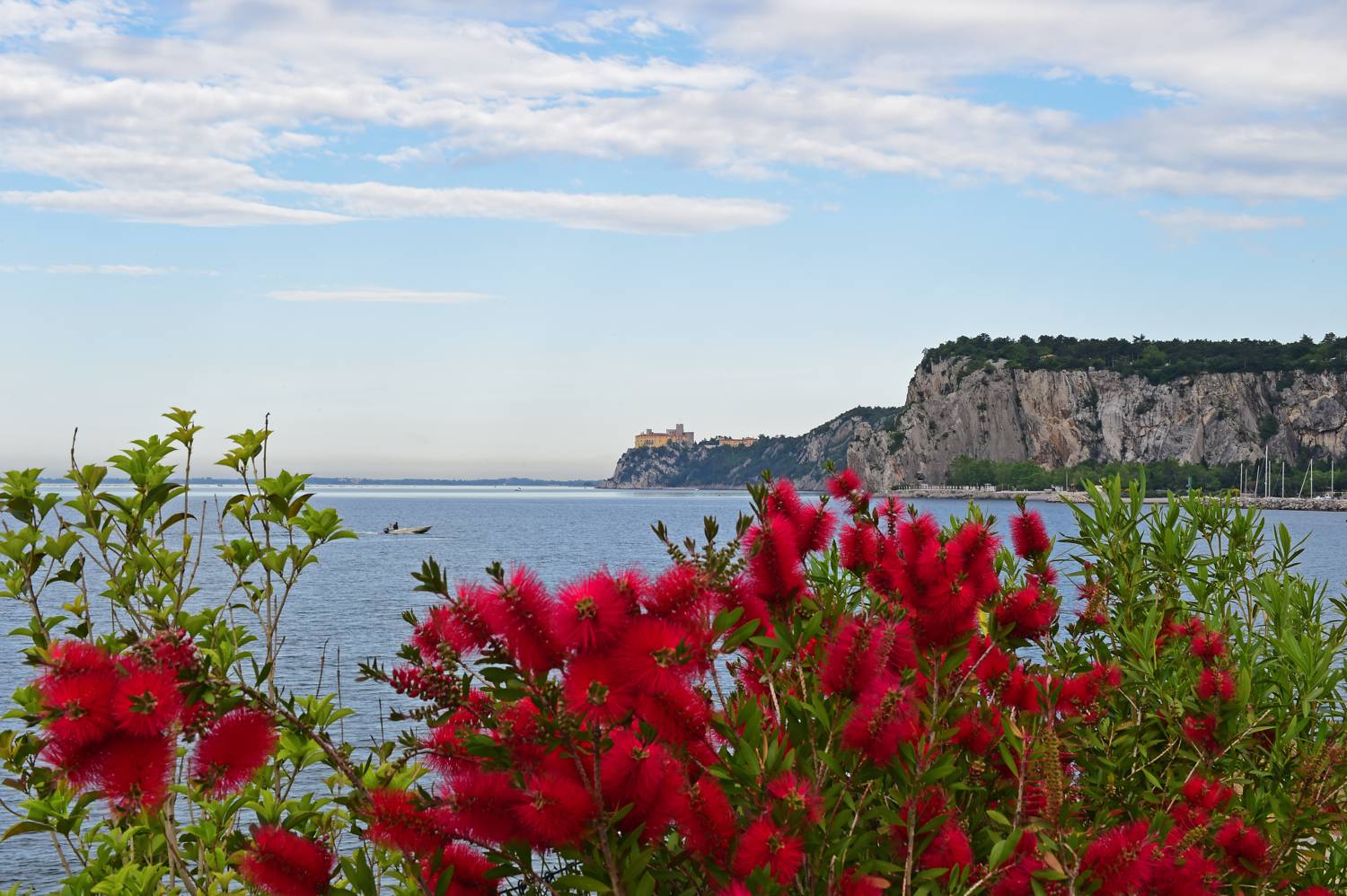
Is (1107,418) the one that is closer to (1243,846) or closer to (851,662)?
(1243,846)

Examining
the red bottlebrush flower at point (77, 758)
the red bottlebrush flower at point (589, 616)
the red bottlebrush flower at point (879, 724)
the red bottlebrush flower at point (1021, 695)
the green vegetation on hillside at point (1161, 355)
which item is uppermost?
the green vegetation on hillside at point (1161, 355)

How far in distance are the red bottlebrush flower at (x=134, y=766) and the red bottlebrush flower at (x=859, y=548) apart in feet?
6.35

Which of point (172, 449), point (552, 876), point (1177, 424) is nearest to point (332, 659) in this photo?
point (172, 449)

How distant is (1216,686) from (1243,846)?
795 mm

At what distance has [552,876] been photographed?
2.62 m

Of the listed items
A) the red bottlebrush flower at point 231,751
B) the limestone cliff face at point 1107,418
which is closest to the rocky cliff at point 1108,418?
the limestone cliff face at point 1107,418

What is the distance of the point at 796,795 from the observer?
2.20m

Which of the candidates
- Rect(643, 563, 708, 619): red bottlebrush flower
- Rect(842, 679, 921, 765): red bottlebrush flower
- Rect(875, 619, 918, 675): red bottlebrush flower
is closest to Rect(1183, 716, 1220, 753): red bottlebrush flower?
Rect(875, 619, 918, 675): red bottlebrush flower

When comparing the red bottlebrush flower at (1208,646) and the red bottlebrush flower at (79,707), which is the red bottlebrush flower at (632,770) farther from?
the red bottlebrush flower at (1208,646)

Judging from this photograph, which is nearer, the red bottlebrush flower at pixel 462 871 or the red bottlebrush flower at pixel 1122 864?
the red bottlebrush flower at pixel 462 871

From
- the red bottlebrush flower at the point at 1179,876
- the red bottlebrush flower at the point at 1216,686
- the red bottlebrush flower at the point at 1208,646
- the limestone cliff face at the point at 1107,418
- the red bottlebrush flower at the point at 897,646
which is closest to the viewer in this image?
the red bottlebrush flower at the point at 897,646

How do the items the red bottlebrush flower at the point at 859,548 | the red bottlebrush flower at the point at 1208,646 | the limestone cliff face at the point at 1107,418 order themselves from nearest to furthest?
1. the red bottlebrush flower at the point at 859,548
2. the red bottlebrush flower at the point at 1208,646
3. the limestone cliff face at the point at 1107,418

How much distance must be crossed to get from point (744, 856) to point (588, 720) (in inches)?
17.4

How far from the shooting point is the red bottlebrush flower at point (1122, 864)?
2.44 m
